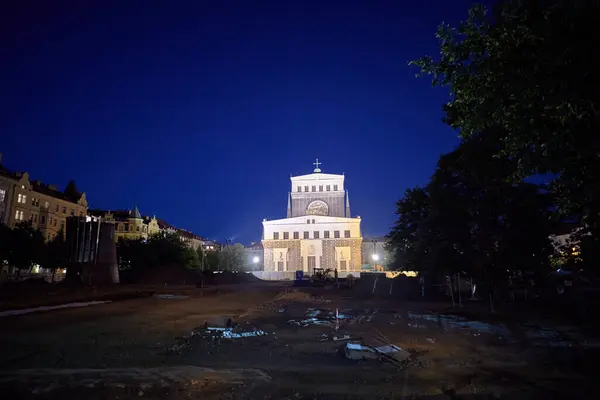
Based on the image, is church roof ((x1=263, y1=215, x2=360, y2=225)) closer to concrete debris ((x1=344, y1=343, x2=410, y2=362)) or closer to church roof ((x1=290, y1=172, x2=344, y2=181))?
church roof ((x1=290, y1=172, x2=344, y2=181))

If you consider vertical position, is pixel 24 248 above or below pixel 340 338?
above

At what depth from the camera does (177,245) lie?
221ft

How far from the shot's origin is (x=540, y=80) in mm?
5461

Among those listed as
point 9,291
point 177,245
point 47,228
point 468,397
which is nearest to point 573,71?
point 468,397

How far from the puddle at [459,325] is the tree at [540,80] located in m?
9.35

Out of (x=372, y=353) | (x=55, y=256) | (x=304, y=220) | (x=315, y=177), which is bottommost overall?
(x=372, y=353)

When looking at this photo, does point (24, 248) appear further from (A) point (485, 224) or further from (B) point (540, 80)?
(B) point (540, 80)

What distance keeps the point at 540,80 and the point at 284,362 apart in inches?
319

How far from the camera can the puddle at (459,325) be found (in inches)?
578

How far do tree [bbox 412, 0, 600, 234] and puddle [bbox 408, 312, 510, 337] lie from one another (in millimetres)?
9346

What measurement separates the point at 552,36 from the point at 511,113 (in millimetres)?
1313

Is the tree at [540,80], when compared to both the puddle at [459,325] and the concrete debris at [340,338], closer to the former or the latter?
the concrete debris at [340,338]

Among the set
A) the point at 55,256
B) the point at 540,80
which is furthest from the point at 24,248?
the point at 540,80

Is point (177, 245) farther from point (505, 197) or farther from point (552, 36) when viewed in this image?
point (552, 36)
